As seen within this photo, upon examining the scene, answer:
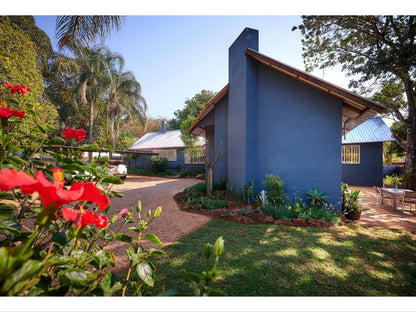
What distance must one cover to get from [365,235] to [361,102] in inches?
124

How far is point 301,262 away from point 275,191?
2937mm

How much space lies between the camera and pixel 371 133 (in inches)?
482

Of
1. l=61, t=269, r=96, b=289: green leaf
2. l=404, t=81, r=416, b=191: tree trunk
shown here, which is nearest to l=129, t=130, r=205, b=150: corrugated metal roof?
l=404, t=81, r=416, b=191: tree trunk

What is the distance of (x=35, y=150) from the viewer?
128 cm

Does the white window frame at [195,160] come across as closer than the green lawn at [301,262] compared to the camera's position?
No

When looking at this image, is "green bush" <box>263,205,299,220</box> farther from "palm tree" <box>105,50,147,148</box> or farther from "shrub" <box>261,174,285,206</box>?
"palm tree" <box>105,50,147,148</box>

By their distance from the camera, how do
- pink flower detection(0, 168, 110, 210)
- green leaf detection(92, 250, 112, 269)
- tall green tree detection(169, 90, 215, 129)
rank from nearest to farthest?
pink flower detection(0, 168, 110, 210)
green leaf detection(92, 250, 112, 269)
tall green tree detection(169, 90, 215, 129)

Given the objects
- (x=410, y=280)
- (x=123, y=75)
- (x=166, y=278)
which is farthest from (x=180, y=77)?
(x=123, y=75)

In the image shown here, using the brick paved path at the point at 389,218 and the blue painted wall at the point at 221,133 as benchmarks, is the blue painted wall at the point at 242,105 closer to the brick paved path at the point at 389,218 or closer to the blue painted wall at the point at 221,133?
the blue painted wall at the point at 221,133

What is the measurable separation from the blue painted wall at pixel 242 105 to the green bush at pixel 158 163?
12664mm

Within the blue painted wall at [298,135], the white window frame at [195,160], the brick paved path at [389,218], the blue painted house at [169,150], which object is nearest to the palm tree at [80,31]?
the blue painted wall at [298,135]

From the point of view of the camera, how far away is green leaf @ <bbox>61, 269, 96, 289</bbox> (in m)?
0.68

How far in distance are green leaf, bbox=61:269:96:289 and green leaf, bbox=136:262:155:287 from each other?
191 mm

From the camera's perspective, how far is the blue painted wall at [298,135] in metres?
5.26
